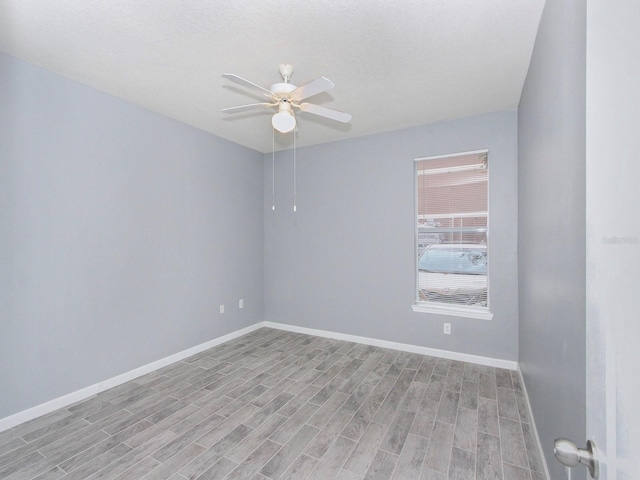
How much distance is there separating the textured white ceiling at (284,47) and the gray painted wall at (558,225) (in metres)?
0.42

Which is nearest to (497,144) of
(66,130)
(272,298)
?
(272,298)

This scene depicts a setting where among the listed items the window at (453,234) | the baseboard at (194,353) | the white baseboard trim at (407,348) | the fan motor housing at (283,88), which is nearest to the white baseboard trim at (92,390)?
the baseboard at (194,353)

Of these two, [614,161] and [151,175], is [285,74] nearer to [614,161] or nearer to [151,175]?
[151,175]

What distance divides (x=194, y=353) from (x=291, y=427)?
76.1 inches

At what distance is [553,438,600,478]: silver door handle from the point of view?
0.58m

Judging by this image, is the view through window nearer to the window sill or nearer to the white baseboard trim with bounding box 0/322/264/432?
the window sill

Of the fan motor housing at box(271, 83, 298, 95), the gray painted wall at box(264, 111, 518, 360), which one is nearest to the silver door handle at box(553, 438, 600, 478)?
the fan motor housing at box(271, 83, 298, 95)

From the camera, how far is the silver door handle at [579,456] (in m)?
0.58

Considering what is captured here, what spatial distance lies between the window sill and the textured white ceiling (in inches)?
88.3

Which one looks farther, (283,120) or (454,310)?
(454,310)

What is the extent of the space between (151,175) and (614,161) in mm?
3642

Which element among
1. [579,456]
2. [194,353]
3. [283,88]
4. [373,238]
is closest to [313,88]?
[283,88]

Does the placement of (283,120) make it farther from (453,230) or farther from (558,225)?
(453,230)

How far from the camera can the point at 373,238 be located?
4.02 m
